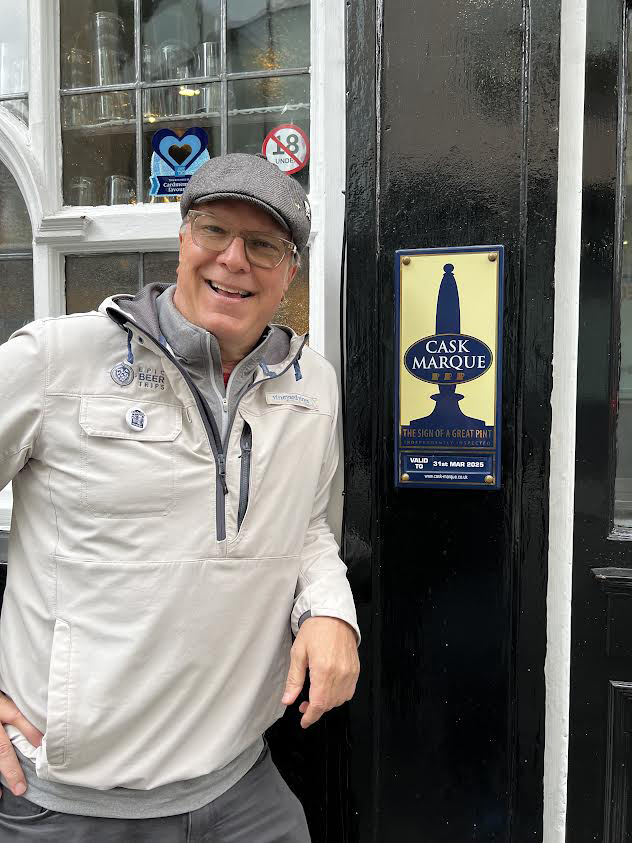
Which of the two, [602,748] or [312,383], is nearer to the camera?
[312,383]

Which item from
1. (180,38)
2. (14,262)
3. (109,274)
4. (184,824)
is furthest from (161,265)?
(184,824)

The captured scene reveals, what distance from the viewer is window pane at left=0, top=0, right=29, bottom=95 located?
2.28 meters

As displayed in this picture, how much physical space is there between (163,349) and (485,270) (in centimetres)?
89

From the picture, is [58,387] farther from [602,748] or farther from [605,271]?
[602,748]

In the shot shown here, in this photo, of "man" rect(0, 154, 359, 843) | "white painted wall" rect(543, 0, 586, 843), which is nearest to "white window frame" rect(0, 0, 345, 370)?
"man" rect(0, 154, 359, 843)

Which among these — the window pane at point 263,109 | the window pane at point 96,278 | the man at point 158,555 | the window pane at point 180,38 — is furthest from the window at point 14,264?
the man at point 158,555

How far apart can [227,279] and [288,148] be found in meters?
0.85

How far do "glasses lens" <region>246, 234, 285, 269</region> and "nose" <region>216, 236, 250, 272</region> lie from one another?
0.8 inches

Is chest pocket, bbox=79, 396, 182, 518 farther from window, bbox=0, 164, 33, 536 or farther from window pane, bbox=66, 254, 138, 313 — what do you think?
window, bbox=0, 164, 33, 536

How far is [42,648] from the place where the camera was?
140 cm

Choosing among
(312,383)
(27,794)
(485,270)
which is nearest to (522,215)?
(485,270)

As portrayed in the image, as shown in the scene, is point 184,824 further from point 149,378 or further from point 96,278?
point 96,278

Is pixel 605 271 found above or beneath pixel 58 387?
above

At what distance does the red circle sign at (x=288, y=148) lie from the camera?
209cm
